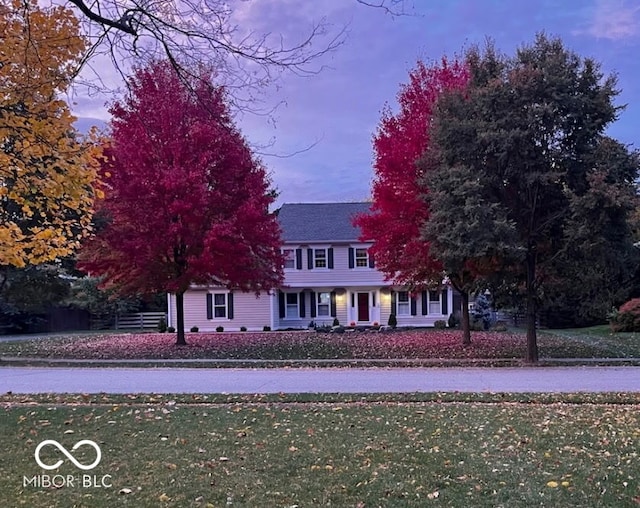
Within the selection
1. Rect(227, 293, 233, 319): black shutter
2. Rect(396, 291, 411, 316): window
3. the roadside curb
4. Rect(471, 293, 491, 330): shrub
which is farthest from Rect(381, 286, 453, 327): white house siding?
the roadside curb

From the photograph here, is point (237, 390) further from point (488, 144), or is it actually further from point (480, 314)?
point (480, 314)

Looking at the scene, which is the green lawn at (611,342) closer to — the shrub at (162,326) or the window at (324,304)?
the window at (324,304)

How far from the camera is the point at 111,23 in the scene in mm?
4793

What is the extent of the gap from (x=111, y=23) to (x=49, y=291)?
2495 centimetres

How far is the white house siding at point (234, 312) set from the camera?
33.2 metres

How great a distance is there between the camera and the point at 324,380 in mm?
12742

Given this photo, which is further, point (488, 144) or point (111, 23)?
point (488, 144)

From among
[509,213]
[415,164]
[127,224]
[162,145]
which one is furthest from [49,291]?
[509,213]

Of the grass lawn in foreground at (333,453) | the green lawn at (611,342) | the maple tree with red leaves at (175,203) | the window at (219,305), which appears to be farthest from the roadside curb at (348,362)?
the window at (219,305)

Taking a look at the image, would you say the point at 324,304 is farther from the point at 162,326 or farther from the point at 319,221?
the point at 162,326

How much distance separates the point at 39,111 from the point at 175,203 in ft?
40.2

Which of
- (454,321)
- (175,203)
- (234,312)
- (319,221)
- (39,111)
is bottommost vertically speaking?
(454,321)

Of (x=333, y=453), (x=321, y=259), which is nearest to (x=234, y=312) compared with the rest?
(x=321, y=259)

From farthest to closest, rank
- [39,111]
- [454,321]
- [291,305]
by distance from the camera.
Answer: [291,305] → [454,321] → [39,111]
